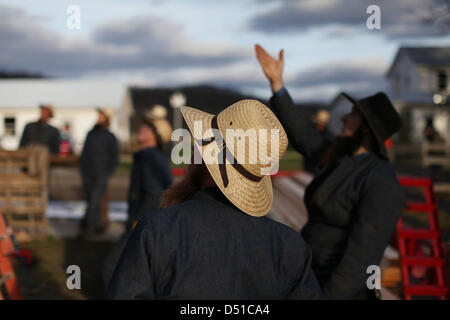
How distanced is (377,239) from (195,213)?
4.78ft

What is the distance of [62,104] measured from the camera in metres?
39.9

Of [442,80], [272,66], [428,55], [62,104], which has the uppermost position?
[428,55]

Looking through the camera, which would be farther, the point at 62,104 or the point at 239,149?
the point at 62,104

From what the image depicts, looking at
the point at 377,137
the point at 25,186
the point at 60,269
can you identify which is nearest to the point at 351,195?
the point at 377,137

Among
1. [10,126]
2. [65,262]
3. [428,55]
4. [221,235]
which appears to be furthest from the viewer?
[428,55]

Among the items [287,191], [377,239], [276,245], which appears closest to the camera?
[276,245]

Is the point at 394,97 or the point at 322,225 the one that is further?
the point at 394,97

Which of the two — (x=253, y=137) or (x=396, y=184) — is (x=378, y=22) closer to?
(x=396, y=184)

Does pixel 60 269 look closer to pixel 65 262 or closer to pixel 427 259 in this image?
pixel 65 262

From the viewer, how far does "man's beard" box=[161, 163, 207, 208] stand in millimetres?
2131

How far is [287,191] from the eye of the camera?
26.5 ft

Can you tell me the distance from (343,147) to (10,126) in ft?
130

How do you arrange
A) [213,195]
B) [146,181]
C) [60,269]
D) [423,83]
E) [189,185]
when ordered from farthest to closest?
[423,83]
[60,269]
[146,181]
[189,185]
[213,195]
